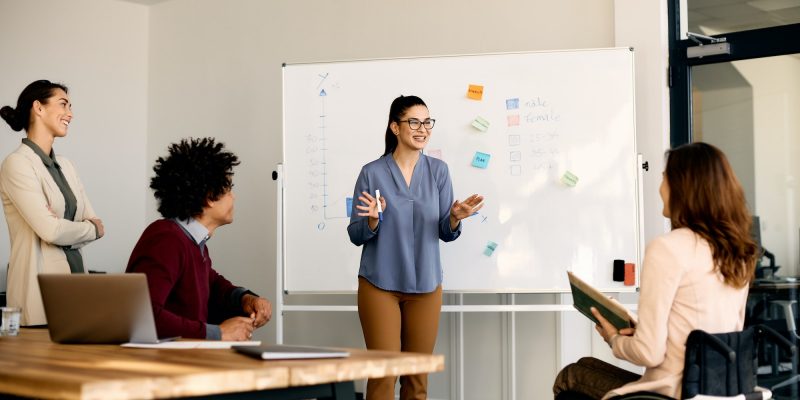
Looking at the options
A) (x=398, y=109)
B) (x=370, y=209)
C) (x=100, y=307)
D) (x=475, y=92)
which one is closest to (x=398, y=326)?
(x=370, y=209)

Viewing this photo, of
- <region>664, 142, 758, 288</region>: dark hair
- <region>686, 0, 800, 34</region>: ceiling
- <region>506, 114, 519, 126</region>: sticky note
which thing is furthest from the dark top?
<region>686, 0, 800, 34</region>: ceiling

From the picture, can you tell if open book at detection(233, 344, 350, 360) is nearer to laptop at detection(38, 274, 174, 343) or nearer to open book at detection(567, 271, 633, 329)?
laptop at detection(38, 274, 174, 343)

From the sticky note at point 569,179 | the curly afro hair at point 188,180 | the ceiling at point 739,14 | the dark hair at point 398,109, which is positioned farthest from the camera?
the sticky note at point 569,179

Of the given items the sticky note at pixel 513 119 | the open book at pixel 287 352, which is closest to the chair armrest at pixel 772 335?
the open book at pixel 287 352

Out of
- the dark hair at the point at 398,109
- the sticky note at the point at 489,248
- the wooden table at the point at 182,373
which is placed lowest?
the wooden table at the point at 182,373

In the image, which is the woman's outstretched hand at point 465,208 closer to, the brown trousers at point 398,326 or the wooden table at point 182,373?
the brown trousers at point 398,326

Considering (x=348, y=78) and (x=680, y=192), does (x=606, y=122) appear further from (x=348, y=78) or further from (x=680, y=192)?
(x=680, y=192)

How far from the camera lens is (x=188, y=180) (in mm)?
2510

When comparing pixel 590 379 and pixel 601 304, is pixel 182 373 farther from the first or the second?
pixel 590 379

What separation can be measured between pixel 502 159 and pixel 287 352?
8.94 ft

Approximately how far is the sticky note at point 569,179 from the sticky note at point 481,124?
0.43m

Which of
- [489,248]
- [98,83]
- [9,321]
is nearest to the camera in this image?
[9,321]

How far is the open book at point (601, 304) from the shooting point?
234 cm

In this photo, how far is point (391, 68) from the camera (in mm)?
4449
